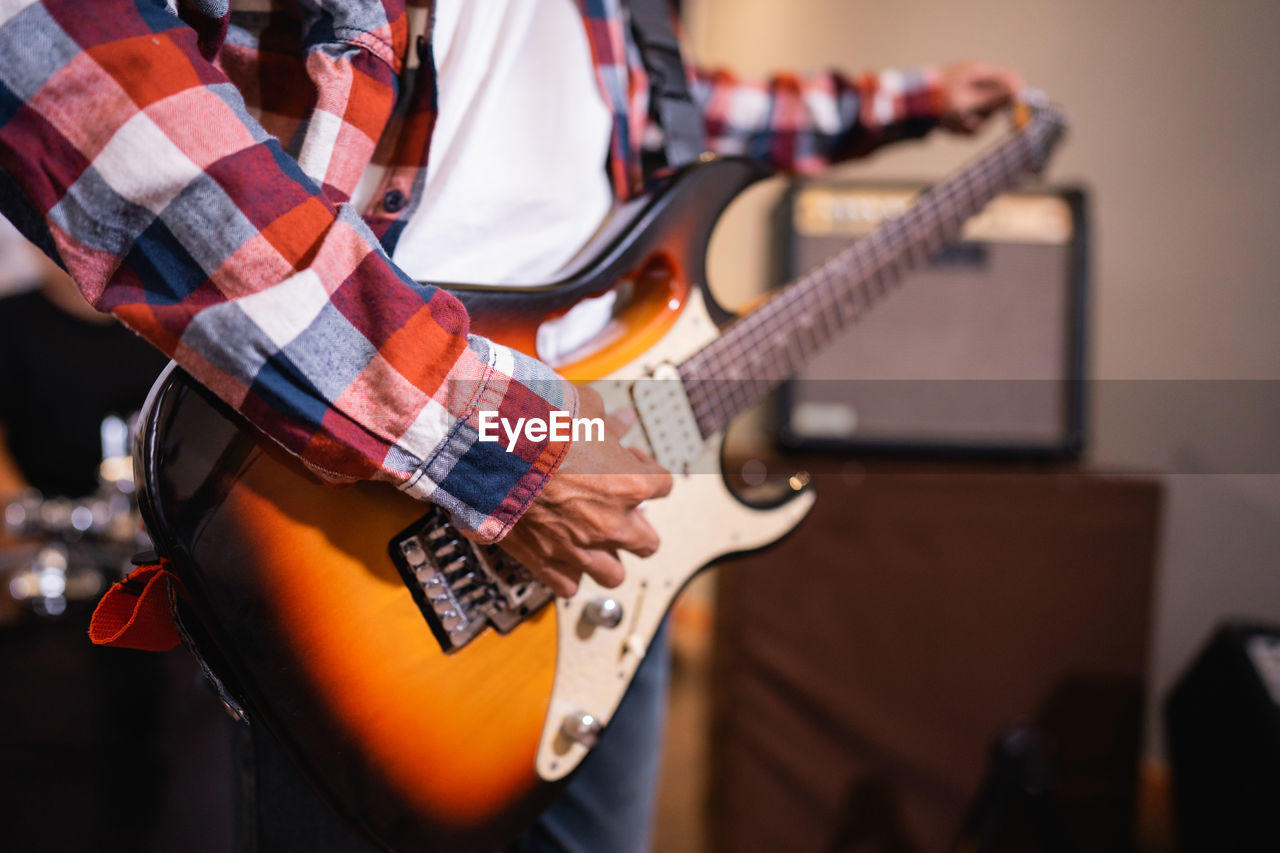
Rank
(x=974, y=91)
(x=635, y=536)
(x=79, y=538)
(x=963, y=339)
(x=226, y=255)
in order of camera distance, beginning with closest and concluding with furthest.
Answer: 1. (x=226, y=255)
2. (x=635, y=536)
3. (x=974, y=91)
4. (x=79, y=538)
5. (x=963, y=339)

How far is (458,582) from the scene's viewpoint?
473mm

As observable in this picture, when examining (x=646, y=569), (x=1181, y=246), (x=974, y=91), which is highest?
(x=974, y=91)

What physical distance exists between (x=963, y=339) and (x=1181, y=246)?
21.4 inches

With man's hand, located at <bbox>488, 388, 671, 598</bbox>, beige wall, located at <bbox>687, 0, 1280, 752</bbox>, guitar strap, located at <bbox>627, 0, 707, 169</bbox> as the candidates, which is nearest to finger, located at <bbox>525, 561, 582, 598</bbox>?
man's hand, located at <bbox>488, 388, 671, 598</bbox>

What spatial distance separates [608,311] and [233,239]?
318 mm

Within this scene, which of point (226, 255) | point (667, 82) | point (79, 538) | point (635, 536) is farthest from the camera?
point (79, 538)

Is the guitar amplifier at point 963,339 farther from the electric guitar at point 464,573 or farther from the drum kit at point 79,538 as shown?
the drum kit at point 79,538

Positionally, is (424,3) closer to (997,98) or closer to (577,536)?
(577,536)

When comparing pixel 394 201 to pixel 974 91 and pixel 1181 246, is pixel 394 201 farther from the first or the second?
pixel 1181 246

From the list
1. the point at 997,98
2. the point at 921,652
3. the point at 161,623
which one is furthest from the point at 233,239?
the point at 921,652

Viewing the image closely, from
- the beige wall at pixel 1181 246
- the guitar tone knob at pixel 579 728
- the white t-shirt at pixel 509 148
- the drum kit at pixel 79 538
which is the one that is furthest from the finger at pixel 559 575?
the beige wall at pixel 1181 246

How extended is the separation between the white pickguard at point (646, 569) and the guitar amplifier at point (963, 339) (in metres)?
0.63

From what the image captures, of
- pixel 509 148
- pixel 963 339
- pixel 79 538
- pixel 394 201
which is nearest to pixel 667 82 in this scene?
pixel 509 148
